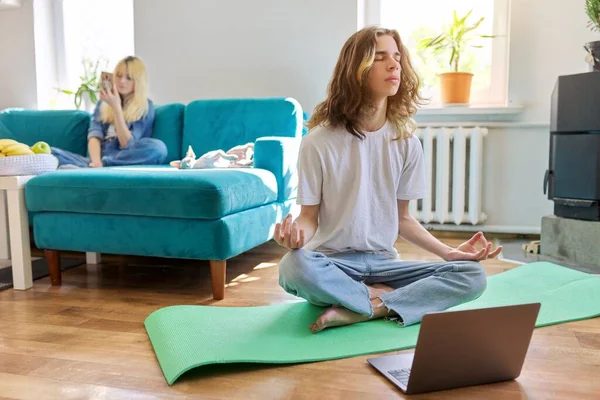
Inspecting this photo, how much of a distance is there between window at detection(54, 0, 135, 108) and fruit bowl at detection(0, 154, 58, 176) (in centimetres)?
168

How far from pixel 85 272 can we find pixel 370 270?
1.33m

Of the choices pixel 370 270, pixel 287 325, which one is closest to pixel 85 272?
pixel 287 325

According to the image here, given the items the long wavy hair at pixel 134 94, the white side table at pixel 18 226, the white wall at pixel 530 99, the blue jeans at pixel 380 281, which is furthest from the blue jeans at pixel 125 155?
the white wall at pixel 530 99

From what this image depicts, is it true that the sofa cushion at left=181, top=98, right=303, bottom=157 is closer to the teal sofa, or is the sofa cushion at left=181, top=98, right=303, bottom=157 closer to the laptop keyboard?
the teal sofa

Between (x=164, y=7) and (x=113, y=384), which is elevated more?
(x=164, y=7)

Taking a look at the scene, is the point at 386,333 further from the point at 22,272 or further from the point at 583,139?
the point at 583,139

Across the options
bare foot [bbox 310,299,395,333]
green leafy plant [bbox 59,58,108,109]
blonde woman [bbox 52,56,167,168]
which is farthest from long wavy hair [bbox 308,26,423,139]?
green leafy plant [bbox 59,58,108,109]

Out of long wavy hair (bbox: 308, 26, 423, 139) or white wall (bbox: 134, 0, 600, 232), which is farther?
white wall (bbox: 134, 0, 600, 232)

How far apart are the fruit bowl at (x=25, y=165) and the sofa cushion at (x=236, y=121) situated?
81 centimetres

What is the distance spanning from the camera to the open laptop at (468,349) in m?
1.09

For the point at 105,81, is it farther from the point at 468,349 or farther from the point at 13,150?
the point at 468,349

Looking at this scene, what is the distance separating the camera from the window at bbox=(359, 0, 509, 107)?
3086mm

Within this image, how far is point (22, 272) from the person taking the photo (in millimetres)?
2043

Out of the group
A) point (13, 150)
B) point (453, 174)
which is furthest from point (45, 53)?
point (453, 174)
